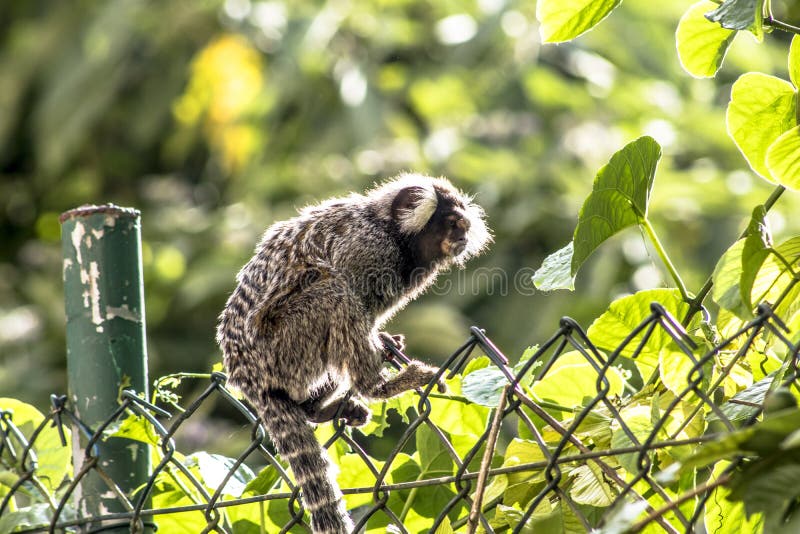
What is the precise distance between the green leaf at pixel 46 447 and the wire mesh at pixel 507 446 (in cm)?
2

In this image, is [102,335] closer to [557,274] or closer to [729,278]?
[557,274]

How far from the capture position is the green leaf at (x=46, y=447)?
1964 mm

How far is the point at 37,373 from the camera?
6.20 meters

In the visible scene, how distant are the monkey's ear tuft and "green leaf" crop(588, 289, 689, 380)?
3.83 feet

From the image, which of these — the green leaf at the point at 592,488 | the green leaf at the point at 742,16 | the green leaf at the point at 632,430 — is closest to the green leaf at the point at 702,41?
the green leaf at the point at 742,16

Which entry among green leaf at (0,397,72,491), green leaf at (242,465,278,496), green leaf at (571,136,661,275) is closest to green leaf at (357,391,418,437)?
green leaf at (242,465,278,496)

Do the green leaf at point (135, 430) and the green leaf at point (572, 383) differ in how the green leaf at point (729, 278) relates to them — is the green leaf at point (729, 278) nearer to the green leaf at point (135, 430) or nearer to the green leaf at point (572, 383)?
the green leaf at point (572, 383)

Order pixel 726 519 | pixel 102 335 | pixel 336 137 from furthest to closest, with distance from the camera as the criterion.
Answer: pixel 336 137
pixel 102 335
pixel 726 519

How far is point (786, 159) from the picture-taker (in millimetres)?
1371

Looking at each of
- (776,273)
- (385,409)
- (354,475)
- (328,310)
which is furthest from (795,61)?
(328,310)

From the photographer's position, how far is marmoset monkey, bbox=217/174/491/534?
2.07 metres

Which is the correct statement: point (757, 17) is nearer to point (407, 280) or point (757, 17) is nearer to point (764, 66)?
point (407, 280)

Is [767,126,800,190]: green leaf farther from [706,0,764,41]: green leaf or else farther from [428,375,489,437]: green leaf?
[428,375,489,437]: green leaf

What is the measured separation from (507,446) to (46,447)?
93 centimetres
